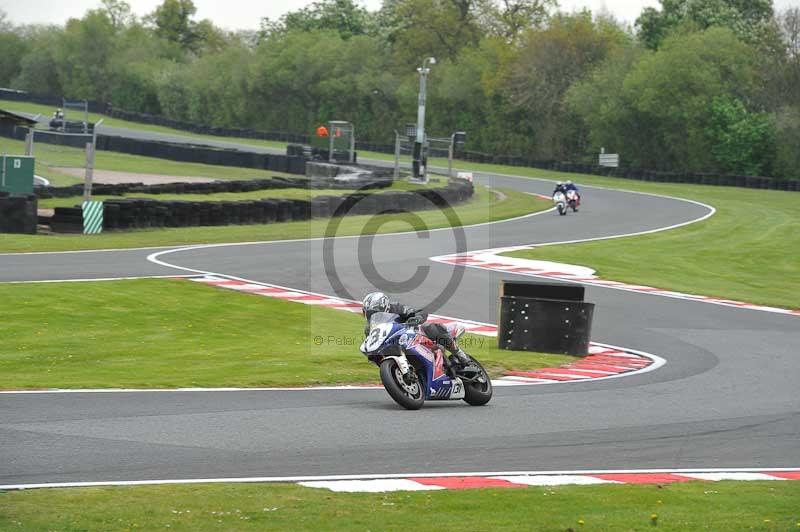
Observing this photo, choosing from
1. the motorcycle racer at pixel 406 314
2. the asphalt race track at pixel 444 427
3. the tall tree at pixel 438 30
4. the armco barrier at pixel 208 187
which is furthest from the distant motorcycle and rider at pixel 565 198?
the tall tree at pixel 438 30

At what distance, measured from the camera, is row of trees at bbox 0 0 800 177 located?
7206 cm

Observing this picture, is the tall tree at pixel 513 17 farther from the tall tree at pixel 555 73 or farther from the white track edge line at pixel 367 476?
the white track edge line at pixel 367 476

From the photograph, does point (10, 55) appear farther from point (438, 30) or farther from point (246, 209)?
point (246, 209)

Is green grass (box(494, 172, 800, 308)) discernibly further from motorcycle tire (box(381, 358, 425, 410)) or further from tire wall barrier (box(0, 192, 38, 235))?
motorcycle tire (box(381, 358, 425, 410))

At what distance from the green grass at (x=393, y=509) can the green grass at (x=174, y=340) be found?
503cm

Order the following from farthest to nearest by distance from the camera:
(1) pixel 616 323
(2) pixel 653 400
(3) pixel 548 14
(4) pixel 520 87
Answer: (3) pixel 548 14 → (4) pixel 520 87 → (1) pixel 616 323 → (2) pixel 653 400

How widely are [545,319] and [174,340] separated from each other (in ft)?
17.3

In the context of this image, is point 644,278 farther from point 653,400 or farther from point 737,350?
point 653,400

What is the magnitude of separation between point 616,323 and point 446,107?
76.0 meters

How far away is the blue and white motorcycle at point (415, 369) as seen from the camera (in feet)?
39.4

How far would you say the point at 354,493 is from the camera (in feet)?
27.5

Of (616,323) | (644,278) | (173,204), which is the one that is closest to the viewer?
(616,323)

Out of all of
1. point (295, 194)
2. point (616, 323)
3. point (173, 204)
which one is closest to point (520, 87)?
point (295, 194)

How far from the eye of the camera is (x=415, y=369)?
1252 cm
